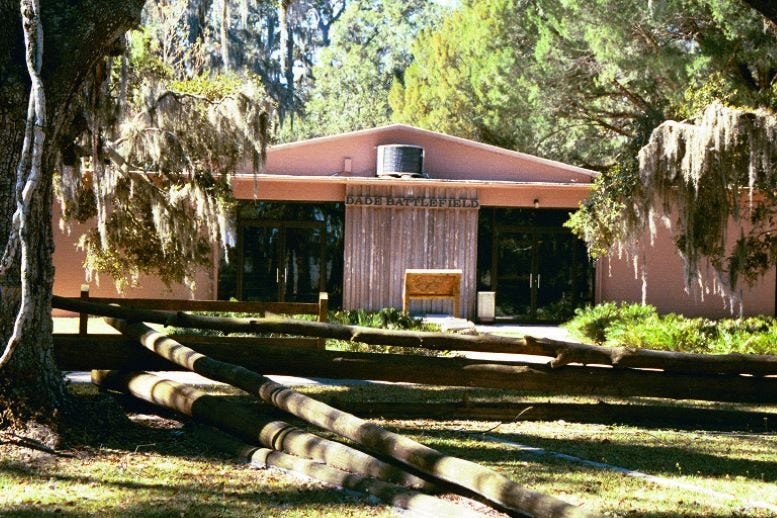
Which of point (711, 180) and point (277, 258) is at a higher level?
point (711, 180)

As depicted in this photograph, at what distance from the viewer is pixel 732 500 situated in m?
6.62

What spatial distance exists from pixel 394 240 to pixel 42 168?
17764mm

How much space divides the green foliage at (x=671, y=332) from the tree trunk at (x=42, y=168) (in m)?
10.3

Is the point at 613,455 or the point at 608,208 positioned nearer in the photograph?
the point at 613,455

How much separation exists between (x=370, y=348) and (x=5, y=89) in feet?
28.7

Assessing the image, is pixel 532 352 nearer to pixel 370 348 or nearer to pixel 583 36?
pixel 370 348

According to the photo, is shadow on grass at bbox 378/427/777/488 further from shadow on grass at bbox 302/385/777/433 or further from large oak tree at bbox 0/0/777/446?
large oak tree at bbox 0/0/777/446

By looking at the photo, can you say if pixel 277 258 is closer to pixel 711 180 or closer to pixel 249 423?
pixel 711 180

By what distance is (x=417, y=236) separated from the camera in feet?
81.3

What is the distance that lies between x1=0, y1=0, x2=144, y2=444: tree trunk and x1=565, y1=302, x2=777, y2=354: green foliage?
33.9 feet

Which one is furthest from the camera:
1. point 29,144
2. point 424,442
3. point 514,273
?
point 514,273

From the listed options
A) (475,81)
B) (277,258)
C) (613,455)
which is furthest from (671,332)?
(475,81)

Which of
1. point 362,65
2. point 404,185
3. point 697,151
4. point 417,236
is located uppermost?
point 362,65

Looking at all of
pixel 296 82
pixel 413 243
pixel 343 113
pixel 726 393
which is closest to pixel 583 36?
pixel 413 243
